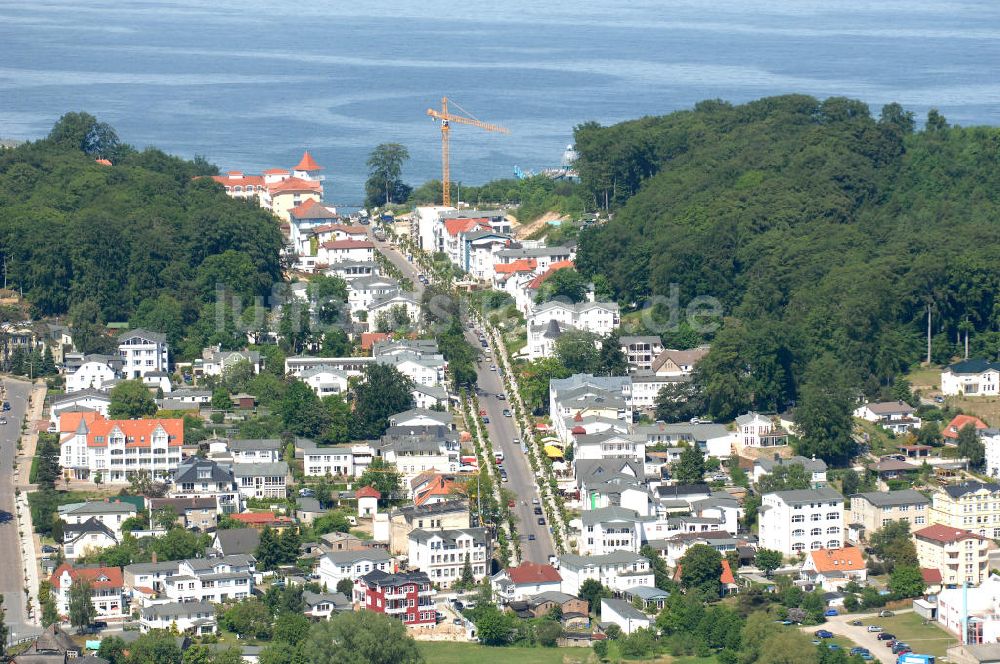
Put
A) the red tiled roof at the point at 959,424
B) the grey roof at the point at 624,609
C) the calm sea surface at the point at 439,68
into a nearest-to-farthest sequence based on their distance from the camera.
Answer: the grey roof at the point at 624,609
the red tiled roof at the point at 959,424
the calm sea surface at the point at 439,68

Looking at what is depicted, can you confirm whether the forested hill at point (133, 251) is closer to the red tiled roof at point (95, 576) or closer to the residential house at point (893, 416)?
the red tiled roof at point (95, 576)

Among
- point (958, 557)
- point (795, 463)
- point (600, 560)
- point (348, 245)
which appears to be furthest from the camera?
point (348, 245)

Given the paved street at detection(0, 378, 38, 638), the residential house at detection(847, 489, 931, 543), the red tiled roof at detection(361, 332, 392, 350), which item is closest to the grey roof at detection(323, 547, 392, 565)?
the paved street at detection(0, 378, 38, 638)

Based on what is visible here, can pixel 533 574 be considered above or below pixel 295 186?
below

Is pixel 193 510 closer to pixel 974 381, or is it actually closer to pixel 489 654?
pixel 489 654

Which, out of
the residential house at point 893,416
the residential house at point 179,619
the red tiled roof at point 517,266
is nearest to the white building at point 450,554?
the residential house at point 179,619

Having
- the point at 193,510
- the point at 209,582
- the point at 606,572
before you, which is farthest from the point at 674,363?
the point at 209,582

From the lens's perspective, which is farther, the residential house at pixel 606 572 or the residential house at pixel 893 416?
the residential house at pixel 893 416
